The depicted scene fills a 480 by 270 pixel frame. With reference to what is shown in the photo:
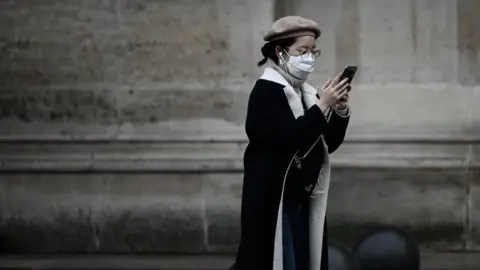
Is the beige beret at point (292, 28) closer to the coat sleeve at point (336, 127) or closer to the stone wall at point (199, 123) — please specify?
the coat sleeve at point (336, 127)

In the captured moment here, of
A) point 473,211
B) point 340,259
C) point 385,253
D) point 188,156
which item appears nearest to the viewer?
point 340,259

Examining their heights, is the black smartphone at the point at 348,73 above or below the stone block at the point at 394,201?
above

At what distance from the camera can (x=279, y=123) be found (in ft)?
14.4

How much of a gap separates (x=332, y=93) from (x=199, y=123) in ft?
15.2

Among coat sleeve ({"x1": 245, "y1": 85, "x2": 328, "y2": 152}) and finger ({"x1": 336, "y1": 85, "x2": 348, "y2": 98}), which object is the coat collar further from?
finger ({"x1": 336, "y1": 85, "x2": 348, "y2": 98})

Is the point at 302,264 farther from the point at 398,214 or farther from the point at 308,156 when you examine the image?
the point at 398,214

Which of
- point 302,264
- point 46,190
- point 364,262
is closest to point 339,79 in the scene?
point 302,264

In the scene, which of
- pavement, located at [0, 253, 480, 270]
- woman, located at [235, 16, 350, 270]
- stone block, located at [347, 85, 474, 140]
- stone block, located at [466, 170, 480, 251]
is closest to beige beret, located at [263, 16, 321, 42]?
woman, located at [235, 16, 350, 270]

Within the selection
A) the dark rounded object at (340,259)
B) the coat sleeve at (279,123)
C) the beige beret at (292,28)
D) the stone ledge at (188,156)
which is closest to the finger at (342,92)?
the coat sleeve at (279,123)

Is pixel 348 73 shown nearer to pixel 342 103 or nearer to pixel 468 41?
pixel 342 103

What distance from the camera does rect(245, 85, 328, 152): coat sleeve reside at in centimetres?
437

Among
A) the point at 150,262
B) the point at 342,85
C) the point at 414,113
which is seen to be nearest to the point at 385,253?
the point at 342,85

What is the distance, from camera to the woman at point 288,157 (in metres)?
4.43

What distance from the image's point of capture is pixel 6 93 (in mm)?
9172
